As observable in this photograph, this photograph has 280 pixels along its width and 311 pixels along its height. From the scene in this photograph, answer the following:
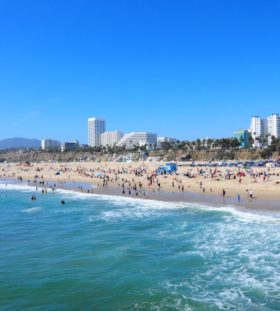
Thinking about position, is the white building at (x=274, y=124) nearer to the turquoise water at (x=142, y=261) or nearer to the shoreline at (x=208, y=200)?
the shoreline at (x=208, y=200)

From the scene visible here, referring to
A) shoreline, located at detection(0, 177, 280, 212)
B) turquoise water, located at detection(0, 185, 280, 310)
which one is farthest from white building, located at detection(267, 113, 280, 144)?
turquoise water, located at detection(0, 185, 280, 310)

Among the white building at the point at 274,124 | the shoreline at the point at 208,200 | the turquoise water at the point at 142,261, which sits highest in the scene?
the white building at the point at 274,124

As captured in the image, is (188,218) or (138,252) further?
(188,218)

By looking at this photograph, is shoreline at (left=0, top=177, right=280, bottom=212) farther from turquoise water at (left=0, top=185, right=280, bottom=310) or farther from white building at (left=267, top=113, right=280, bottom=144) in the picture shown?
white building at (left=267, top=113, right=280, bottom=144)

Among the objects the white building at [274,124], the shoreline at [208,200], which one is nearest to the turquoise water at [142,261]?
the shoreline at [208,200]

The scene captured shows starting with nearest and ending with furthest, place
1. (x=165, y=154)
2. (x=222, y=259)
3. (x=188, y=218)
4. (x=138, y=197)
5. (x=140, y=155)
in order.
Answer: (x=222, y=259), (x=188, y=218), (x=138, y=197), (x=165, y=154), (x=140, y=155)

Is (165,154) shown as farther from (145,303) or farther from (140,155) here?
(145,303)

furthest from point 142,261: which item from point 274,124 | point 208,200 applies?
point 274,124

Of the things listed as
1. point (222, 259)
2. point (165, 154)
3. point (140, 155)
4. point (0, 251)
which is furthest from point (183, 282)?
point (140, 155)
